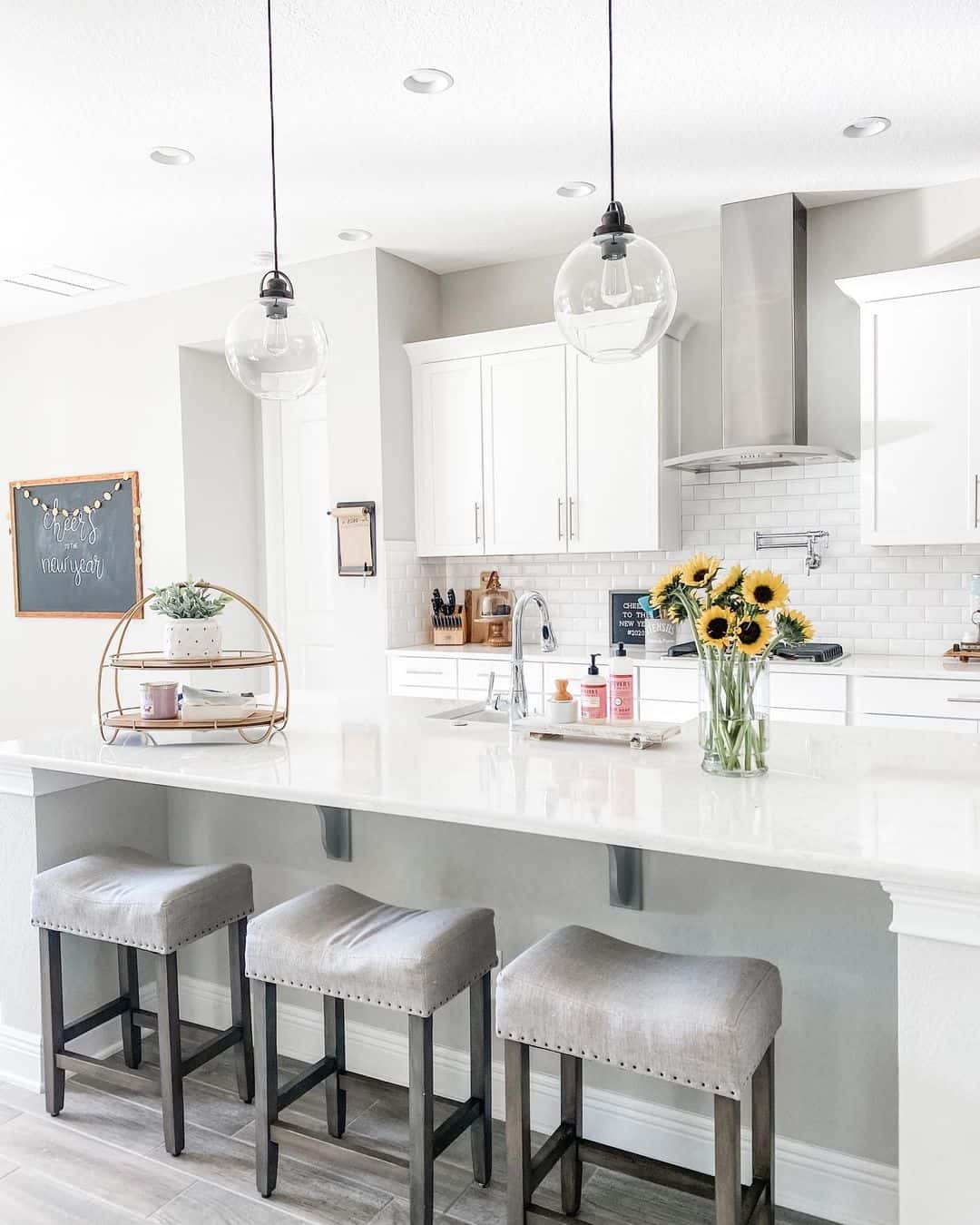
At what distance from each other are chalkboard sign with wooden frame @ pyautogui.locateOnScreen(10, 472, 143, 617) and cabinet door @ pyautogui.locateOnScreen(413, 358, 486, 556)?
1723mm

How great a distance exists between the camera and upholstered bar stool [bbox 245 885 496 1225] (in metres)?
1.92

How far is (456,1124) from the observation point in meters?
2.06

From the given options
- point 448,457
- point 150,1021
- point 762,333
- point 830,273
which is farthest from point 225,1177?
point 830,273

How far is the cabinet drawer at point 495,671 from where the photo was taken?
175 inches

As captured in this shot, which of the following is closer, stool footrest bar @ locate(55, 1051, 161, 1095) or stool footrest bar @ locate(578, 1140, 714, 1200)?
stool footrest bar @ locate(578, 1140, 714, 1200)

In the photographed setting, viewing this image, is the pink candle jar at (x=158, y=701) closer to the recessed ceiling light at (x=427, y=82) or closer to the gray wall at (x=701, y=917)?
the gray wall at (x=701, y=917)

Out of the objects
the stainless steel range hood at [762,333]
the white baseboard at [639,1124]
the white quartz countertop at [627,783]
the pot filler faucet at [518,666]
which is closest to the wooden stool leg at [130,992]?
the white baseboard at [639,1124]

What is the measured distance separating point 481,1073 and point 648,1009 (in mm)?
621

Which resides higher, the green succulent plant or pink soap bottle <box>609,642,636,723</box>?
the green succulent plant

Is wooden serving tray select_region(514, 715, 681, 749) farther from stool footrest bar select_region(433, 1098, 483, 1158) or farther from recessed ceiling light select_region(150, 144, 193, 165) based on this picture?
recessed ceiling light select_region(150, 144, 193, 165)

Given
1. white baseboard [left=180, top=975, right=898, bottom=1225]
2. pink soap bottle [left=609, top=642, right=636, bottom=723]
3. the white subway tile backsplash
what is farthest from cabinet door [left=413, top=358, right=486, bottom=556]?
white baseboard [left=180, top=975, right=898, bottom=1225]

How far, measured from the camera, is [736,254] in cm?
427

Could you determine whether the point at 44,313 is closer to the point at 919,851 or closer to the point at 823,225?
the point at 823,225

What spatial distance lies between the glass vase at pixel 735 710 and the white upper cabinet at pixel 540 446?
8.21ft
